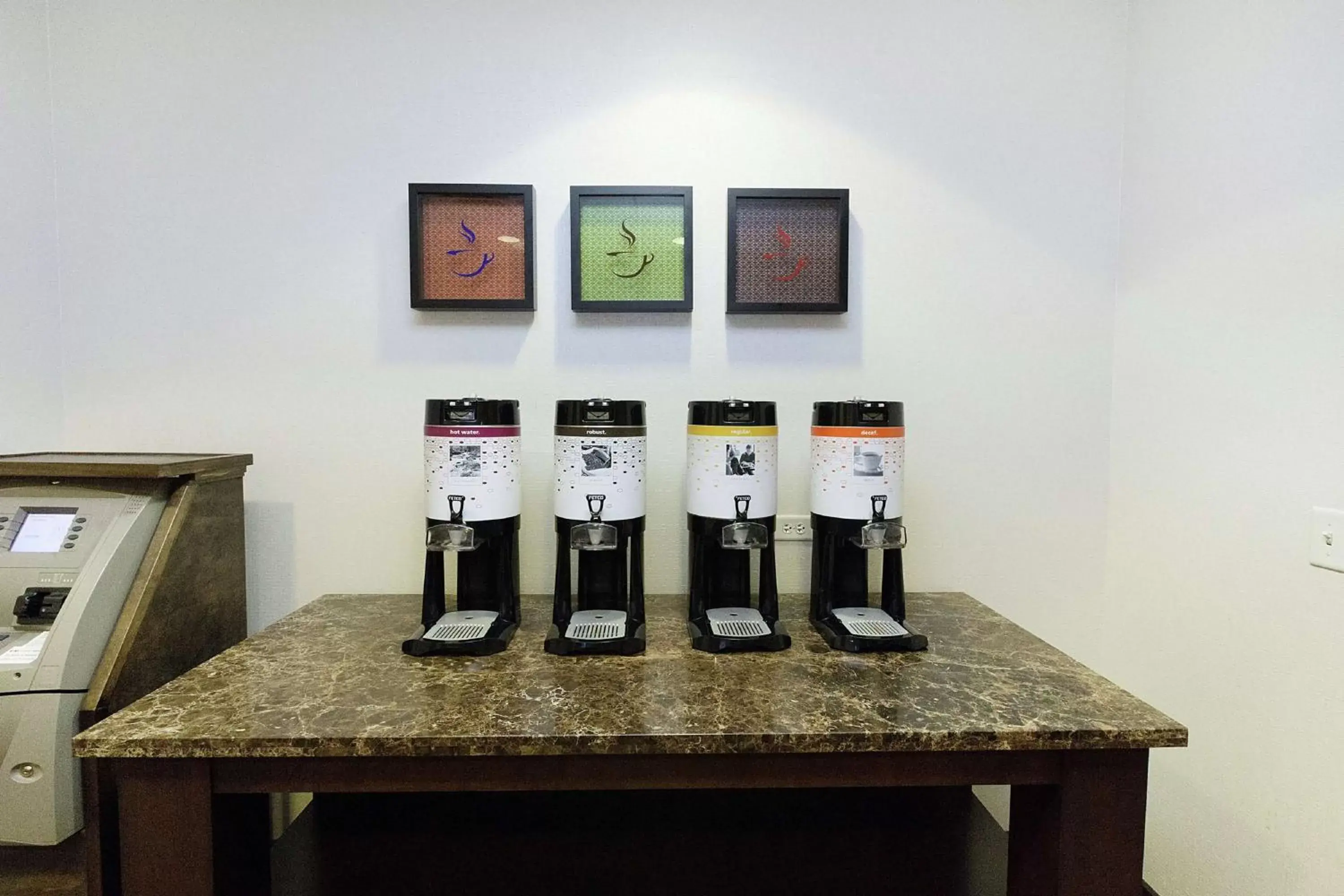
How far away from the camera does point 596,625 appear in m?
1.22

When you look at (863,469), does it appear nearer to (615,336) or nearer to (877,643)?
(877,643)

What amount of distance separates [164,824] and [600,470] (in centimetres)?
80

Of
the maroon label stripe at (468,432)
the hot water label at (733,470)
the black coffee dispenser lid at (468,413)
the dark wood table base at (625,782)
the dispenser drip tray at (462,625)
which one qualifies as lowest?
the dark wood table base at (625,782)

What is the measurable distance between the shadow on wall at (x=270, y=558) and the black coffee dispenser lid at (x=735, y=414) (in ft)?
3.52

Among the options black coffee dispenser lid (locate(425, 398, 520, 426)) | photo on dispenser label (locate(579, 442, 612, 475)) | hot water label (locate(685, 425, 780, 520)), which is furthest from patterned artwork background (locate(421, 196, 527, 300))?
hot water label (locate(685, 425, 780, 520))

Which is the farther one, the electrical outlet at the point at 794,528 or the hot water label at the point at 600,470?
the electrical outlet at the point at 794,528

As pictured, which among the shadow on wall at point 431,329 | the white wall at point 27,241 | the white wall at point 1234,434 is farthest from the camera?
the shadow on wall at point 431,329

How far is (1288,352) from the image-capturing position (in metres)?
1.18

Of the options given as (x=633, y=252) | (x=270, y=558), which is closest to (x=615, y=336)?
(x=633, y=252)

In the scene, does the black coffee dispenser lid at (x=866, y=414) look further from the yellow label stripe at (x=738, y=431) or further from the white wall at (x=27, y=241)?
the white wall at (x=27, y=241)

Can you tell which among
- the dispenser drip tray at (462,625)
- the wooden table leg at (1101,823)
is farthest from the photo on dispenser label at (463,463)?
the wooden table leg at (1101,823)

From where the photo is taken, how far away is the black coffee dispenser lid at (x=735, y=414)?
126 cm

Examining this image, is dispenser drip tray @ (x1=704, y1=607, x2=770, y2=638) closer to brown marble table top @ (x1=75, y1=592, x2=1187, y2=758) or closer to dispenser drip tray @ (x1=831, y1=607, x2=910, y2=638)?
brown marble table top @ (x1=75, y1=592, x2=1187, y2=758)

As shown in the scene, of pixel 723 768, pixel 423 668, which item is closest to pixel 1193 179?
pixel 723 768
